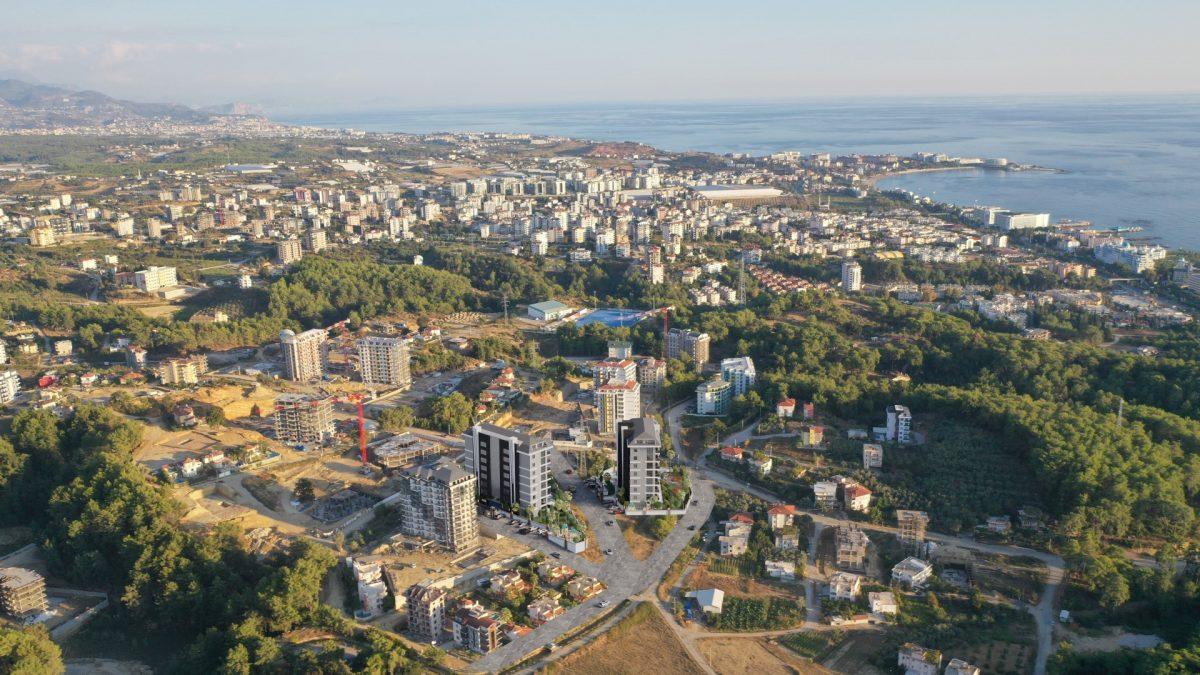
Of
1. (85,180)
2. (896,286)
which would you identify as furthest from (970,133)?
(85,180)

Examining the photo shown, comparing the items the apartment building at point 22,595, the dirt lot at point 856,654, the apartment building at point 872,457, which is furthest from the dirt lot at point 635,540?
the apartment building at point 22,595

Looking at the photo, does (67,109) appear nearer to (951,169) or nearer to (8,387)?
(951,169)

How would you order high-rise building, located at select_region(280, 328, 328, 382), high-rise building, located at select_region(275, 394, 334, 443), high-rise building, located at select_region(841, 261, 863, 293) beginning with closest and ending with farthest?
high-rise building, located at select_region(275, 394, 334, 443) < high-rise building, located at select_region(280, 328, 328, 382) < high-rise building, located at select_region(841, 261, 863, 293)

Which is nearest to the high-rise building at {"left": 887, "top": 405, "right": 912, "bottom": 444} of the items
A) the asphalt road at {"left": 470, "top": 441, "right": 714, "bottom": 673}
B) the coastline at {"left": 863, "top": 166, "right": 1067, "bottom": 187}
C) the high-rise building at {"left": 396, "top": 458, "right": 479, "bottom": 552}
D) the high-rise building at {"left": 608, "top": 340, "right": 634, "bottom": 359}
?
the asphalt road at {"left": 470, "top": 441, "right": 714, "bottom": 673}

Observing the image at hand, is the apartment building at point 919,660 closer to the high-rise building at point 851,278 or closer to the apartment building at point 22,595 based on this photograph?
the apartment building at point 22,595

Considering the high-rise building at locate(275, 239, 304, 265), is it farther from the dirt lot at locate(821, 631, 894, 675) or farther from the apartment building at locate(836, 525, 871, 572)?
the dirt lot at locate(821, 631, 894, 675)
